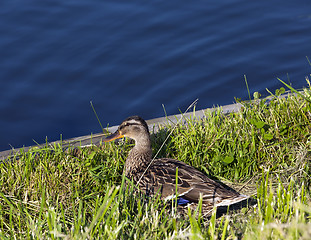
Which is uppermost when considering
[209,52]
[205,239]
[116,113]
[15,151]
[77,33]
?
[77,33]

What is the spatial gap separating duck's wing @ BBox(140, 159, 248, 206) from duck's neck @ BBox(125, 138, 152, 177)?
0.45 feet

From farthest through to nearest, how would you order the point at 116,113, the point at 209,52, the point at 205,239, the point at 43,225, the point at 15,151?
the point at 209,52
the point at 116,113
the point at 15,151
the point at 43,225
the point at 205,239

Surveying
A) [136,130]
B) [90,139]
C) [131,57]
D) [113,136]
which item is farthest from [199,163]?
[131,57]

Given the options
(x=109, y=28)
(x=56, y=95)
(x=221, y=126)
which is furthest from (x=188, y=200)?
(x=109, y=28)

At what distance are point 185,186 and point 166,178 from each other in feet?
0.67

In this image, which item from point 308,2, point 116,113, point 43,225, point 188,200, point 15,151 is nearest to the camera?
point 43,225

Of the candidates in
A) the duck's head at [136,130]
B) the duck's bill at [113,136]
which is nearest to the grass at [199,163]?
the duck's bill at [113,136]

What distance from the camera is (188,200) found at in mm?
4668

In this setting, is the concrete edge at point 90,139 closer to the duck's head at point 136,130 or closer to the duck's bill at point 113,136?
the duck's bill at point 113,136

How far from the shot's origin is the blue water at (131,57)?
7828 millimetres

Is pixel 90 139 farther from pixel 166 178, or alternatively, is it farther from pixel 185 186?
pixel 185 186

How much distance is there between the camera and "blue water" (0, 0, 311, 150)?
25.7 feet

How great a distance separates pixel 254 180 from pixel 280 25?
5.02 m

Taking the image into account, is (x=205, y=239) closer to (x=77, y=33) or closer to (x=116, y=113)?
(x=116, y=113)
